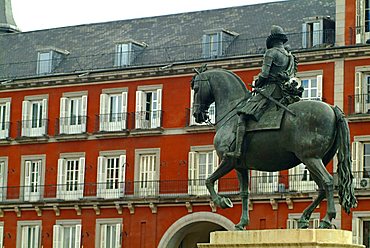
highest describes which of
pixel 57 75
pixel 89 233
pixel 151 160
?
pixel 57 75

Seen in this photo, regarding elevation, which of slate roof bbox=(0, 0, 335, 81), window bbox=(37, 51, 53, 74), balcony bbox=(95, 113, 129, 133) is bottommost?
balcony bbox=(95, 113, 129, 133)

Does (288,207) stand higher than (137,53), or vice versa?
(137,53)

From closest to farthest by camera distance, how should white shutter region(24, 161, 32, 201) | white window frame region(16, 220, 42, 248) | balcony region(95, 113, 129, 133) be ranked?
balcony region(95, 113, 129, 133), white window frame region(16, 220, 42, 248), white shutter region(24, 161, 32, 201)

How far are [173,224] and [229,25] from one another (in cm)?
1094

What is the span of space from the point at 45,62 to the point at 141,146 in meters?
8.56

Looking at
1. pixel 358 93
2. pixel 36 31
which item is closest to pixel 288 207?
pixel 358 93

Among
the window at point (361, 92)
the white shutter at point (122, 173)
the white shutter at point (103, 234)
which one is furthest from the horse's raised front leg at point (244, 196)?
the white shutter at point (103, 234)

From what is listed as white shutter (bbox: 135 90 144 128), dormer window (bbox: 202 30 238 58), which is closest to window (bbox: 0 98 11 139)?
white shutter (bbox: 135 90 144 128)

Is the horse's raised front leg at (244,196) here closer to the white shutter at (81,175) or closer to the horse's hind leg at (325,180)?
the horse's hind leg at (325,180)

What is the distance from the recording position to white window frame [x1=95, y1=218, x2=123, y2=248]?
2135 inches

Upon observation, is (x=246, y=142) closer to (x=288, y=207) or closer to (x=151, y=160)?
(x=288, y=207)

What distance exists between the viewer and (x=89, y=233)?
55.0 meters

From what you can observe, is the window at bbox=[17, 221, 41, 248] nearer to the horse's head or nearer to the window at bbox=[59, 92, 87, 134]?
the window at bbox=[59, 92, 87, 134]

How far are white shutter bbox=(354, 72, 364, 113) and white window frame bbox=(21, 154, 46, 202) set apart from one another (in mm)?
17827
